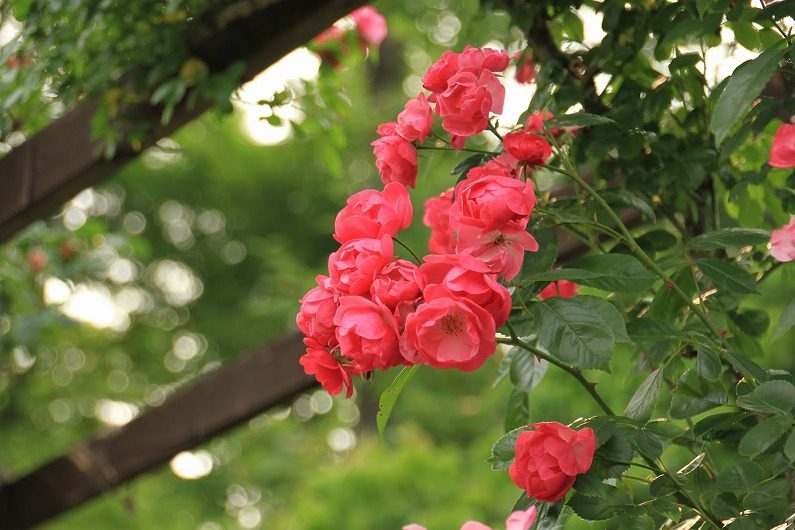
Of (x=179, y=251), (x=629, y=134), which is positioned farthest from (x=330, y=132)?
(x=179, y=251)

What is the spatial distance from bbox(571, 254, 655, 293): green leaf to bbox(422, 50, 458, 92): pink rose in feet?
0.72

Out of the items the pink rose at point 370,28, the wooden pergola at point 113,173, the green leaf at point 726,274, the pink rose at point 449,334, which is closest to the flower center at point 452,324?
the pink rose at point 449,334

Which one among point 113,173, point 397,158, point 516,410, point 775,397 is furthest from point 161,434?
point 775,397

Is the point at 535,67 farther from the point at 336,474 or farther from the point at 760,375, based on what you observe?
the point at 336,474

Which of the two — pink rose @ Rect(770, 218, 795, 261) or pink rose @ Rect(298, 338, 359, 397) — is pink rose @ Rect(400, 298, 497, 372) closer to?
pink rose @ Rect(298, 338, 359, 397)

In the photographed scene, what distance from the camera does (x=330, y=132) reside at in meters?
2.28

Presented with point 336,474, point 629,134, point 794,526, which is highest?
point 629,134

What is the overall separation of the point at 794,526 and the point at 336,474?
17.6 ft

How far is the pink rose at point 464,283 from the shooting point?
0.91m

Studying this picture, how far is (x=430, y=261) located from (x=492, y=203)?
0.08 m

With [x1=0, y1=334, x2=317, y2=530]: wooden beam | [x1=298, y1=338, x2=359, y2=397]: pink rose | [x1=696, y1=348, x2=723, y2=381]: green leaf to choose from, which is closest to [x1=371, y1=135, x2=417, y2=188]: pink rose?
[x1=298, y1=338, x2=359, y2=397]: pink rose

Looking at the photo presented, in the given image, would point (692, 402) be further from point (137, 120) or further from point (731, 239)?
point (137, 120)

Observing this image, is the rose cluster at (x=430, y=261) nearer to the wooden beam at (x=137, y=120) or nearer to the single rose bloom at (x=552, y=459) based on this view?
the single rose bloom at (x=552, y=459)

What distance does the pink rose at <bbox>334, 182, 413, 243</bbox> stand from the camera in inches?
39.4
